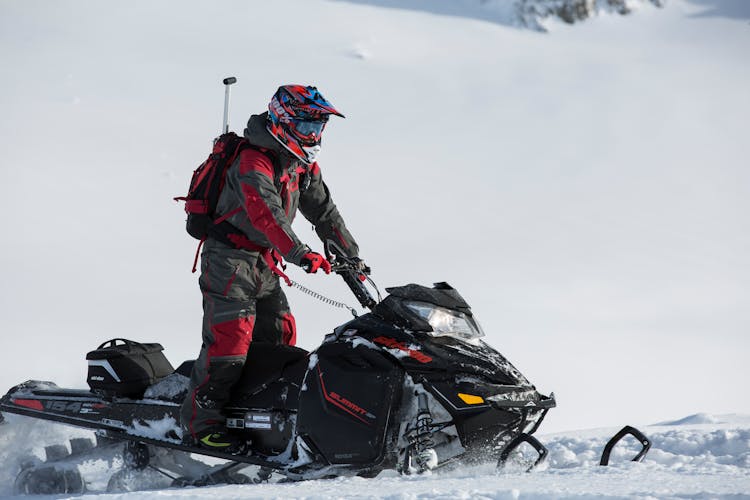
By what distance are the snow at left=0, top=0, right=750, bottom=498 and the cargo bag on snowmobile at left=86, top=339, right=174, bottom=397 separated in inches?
47.2

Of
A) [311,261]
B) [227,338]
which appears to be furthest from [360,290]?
[227,338]

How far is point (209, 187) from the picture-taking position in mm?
4180

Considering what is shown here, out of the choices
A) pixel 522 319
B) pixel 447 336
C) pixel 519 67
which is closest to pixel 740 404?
pixel 522 319

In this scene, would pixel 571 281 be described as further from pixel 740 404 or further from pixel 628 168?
pixel 628 168

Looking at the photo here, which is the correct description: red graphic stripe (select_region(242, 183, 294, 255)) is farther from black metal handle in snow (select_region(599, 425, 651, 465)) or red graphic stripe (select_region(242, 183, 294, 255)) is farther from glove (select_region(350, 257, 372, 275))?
black metal handle in snow (select_region(599, 425, 651, 465))

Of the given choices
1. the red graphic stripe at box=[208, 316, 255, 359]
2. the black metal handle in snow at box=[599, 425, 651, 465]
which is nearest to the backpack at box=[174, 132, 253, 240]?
the red graphic stripe at box=[208, 316, 255, 359]

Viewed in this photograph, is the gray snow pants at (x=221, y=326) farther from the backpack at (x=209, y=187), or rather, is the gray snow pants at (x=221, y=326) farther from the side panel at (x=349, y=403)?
the side panel at (x=349, y=403)

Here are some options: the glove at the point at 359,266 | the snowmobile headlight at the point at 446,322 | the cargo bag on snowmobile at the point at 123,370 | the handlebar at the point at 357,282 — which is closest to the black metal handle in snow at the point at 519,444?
the snowmobile headlight at the point at 446,322

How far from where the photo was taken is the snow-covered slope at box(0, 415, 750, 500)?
3.03 metres

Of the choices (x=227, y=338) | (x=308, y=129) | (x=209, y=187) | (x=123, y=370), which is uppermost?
(x=308, y=129)

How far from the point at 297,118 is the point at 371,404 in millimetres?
1307

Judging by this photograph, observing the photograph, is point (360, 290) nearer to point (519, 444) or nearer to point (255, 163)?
point (255, 163)

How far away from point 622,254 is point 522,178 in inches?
163

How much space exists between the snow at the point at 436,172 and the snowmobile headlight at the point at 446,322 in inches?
23.1
